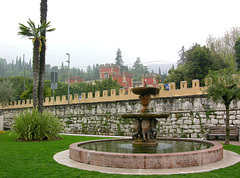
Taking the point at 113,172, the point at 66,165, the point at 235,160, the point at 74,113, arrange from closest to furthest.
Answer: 1. the point at 113,172
2. the point at 66,165
3. the point at 235,160
4. the point at 74,113

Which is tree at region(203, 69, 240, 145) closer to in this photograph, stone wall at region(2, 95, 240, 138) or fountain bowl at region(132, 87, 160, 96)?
fountain bowl at region(132, 87, 160, 96)

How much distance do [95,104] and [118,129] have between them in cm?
296

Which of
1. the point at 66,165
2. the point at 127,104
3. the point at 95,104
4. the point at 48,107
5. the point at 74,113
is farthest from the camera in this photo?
the point at 48,107

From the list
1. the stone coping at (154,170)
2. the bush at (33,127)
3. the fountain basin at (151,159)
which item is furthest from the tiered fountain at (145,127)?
Result: the bush at (33,127)

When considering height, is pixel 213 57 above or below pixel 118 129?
above

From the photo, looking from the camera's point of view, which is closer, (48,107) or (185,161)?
(185,161)

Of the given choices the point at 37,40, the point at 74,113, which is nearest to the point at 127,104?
the point at 74,113

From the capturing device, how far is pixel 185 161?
17.9 feet

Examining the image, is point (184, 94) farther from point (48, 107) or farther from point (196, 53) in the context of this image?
point (196, 53)

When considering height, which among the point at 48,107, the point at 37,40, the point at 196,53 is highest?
the point at 196,53

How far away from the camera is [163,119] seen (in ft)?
48.4

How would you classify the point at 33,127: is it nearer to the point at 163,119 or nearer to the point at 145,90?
the point at 145,90

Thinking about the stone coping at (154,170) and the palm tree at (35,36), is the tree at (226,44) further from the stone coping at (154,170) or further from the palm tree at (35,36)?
the stone coping at (154,170)

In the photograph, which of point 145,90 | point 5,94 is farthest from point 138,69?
point 145,90
